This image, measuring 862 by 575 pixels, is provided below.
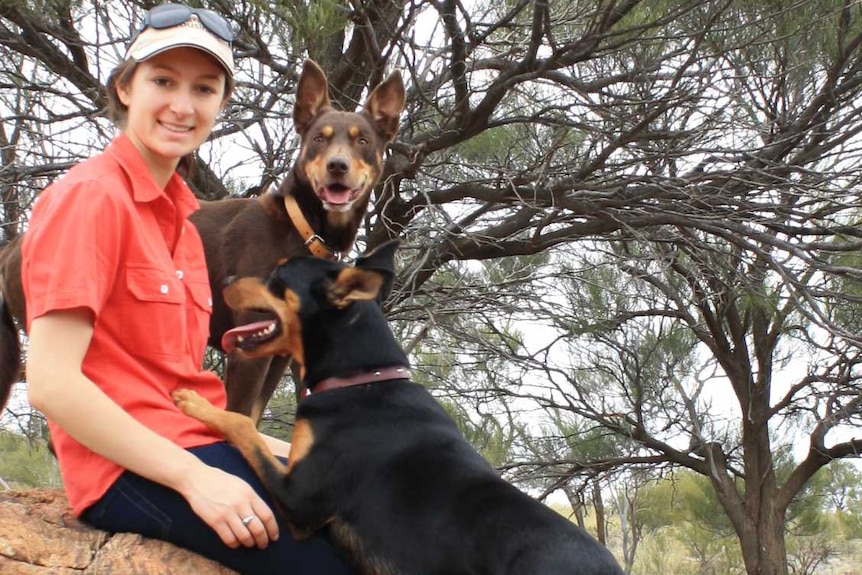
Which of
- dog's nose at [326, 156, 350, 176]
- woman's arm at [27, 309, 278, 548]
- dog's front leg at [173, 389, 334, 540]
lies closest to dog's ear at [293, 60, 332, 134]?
dog's nose at [326, 156, 350, 176]

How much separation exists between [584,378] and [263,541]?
7.91 m

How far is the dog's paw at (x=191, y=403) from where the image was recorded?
7.63 ft

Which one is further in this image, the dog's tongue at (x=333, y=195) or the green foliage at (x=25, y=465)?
the green foliage at (x=25, y=465)

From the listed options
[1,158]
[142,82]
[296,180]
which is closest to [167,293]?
[142,82]

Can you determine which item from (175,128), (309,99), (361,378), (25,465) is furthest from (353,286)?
(25,465)

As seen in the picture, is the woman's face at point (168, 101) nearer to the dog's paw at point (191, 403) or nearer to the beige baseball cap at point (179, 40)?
the beige baseball cap at point (179, 40)

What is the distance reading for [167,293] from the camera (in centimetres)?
219

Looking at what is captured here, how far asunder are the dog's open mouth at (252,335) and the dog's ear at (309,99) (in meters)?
1.64

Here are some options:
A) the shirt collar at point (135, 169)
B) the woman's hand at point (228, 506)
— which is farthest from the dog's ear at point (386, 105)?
the woman's hand at point (228, 506)

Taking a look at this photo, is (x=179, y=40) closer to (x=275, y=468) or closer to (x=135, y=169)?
(x=135, y=169)

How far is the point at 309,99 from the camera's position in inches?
171

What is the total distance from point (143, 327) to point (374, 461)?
73cm

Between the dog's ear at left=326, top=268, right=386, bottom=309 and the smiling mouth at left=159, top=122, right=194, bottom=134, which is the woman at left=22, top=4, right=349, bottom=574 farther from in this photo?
the dog's ear at left=326, top=268, right=386, bottom=309

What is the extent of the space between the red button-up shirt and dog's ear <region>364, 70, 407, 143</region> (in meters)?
2.12
